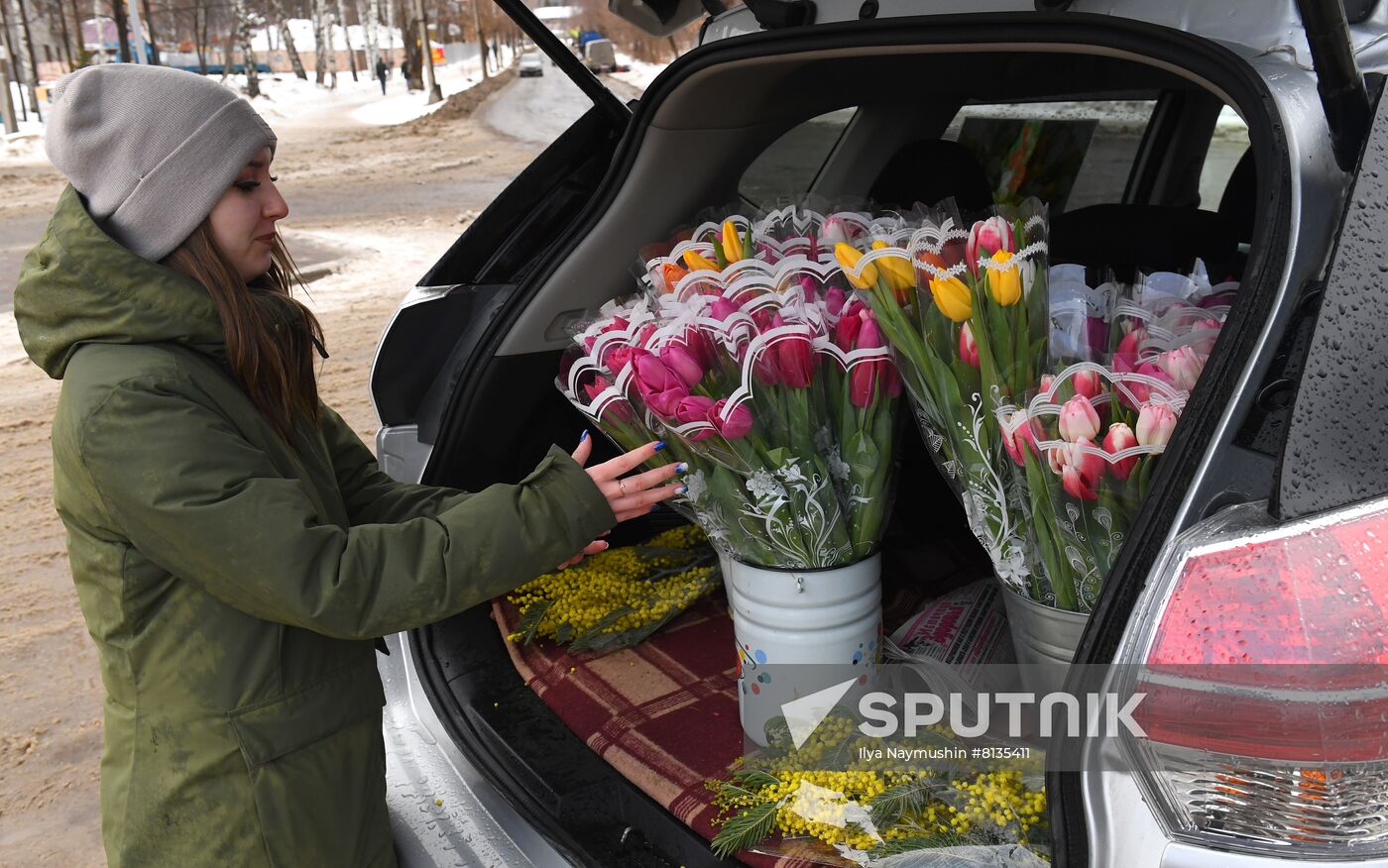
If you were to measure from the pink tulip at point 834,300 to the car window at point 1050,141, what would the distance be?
5.47 ft

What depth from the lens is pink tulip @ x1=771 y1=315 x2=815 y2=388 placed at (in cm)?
151

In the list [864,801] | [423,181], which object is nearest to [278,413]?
[864,801]

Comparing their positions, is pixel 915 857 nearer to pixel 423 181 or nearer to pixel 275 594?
pixel 275 594

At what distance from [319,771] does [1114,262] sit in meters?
1.92

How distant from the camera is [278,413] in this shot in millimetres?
1504

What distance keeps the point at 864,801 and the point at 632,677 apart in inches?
24.7

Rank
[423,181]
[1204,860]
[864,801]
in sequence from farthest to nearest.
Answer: [423,181] → [864,801] → [1204,860]

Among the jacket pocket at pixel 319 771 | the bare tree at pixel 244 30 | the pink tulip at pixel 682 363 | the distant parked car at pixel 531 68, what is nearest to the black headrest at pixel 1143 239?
the pink tulip at pixel 682 363

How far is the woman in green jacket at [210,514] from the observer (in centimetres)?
128

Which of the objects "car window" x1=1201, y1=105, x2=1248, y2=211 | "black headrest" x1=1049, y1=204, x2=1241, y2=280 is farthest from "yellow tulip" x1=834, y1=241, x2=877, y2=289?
"car window" x1=1201, y1=105, x2=1248, y2=211

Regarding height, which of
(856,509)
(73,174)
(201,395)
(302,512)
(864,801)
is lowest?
(864,801)

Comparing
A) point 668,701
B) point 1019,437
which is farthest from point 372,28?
point 1019,437

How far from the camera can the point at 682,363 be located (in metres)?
1.54

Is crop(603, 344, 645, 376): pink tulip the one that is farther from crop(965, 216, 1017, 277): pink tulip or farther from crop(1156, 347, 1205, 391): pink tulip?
crop(1156, 347, 1205, 391): pink tulip
